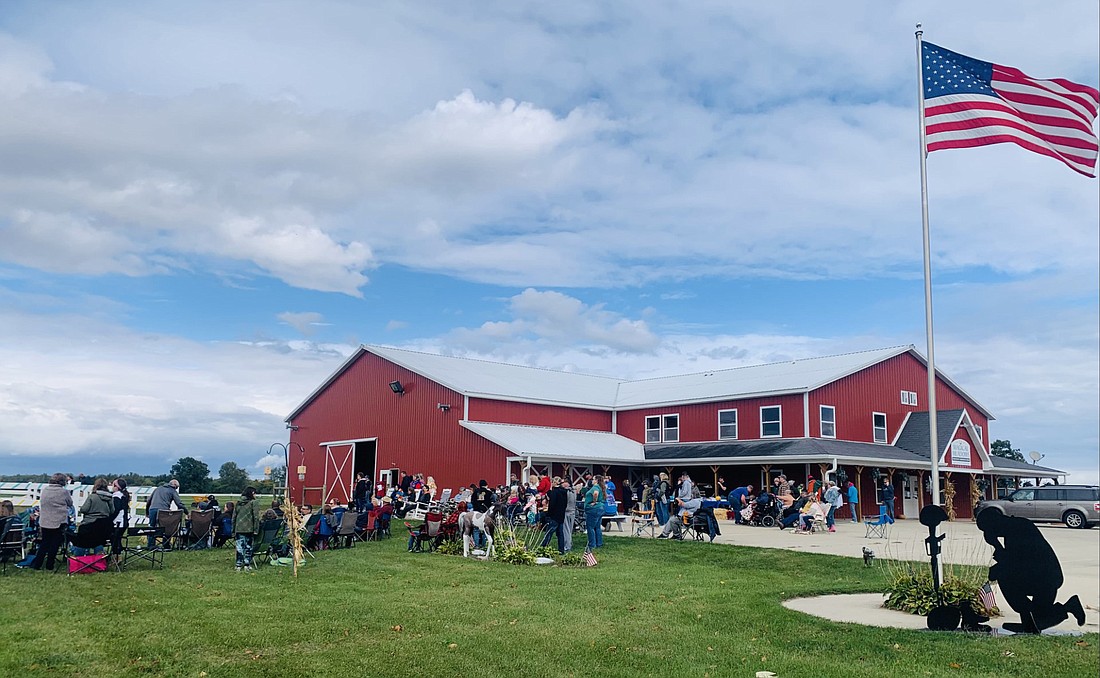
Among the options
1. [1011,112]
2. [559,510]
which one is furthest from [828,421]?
[1011,112]

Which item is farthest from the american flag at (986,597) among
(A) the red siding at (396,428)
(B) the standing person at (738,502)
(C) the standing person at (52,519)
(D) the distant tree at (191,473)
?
(D) the distant tree at (191,473)

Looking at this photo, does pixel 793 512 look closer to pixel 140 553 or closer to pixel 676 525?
pixel 676 525

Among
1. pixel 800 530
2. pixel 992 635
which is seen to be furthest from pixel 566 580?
pixel 800 530

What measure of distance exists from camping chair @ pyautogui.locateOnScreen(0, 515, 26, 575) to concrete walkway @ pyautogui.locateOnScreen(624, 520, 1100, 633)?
11551 millimetres

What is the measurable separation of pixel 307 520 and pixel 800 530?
12.4 meters

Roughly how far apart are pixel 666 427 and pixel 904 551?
59.8 feet

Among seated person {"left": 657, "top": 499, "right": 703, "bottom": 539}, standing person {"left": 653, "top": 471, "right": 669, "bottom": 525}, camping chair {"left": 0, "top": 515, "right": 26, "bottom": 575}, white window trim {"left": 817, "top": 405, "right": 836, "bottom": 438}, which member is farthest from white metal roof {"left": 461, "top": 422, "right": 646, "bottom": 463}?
camping chair {"left": 0, "top": 515, "right": 26, "bottom": 575}

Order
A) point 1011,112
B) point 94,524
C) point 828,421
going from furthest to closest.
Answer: point 828,421, point 1011,112, point 94,524

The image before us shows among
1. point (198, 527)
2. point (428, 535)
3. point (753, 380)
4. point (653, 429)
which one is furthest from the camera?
point (653, 429)

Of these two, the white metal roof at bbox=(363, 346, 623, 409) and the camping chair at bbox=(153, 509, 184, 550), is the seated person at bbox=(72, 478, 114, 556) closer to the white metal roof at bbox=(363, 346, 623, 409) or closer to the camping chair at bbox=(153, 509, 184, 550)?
the camping chair at bbox=(153, 509, 184, 550)

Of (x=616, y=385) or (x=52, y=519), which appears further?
(x=616, y=385)

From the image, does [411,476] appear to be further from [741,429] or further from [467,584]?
[467,584]

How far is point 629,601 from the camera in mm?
11312

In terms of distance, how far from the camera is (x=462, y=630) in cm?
924
